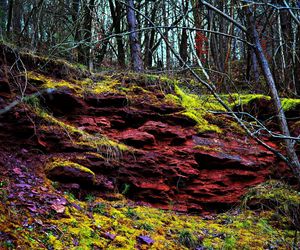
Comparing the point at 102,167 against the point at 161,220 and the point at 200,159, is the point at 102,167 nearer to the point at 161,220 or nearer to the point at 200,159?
the point at 161,220

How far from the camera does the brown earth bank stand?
4.20 meters

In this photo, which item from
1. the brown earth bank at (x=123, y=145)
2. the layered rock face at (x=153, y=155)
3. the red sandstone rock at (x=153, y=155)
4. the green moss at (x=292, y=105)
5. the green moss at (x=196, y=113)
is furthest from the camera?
the green moss at (x=292, y=105)

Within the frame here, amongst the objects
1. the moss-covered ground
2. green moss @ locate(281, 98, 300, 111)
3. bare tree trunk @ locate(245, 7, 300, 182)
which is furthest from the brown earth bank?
bare tree trunk @ locate(245, 7, 300, 182)

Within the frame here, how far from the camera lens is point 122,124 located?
564 centimetres

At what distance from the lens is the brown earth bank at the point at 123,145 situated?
420cm

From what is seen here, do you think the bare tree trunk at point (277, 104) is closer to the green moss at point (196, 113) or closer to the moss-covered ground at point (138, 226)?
the moss-covered ground at point (138, 226)

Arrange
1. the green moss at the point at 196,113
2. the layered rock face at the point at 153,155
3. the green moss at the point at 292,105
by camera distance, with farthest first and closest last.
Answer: the green moss at the point at 292,105 < the green moss at the point at 196,113 < the layered rock face at the point at 153,155

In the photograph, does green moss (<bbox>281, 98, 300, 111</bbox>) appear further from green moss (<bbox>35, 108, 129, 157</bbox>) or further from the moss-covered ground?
green moss (<bbox>35, 108, 129, 157</bbox>)

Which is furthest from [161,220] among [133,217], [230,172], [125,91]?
[125,91]

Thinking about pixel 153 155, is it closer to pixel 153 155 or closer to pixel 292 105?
pixel 153 155

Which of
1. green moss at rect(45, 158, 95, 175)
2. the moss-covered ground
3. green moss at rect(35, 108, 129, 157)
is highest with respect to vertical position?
green moss at rect(35, 108, 129, 157)

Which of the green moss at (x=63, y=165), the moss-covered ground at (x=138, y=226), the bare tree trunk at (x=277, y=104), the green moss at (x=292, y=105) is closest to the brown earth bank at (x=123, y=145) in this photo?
the green moss at (x=63, y=165)

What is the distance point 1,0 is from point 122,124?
419 inches

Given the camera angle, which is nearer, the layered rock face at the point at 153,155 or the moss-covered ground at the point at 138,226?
the moss-covered ground at the point at 138,226
